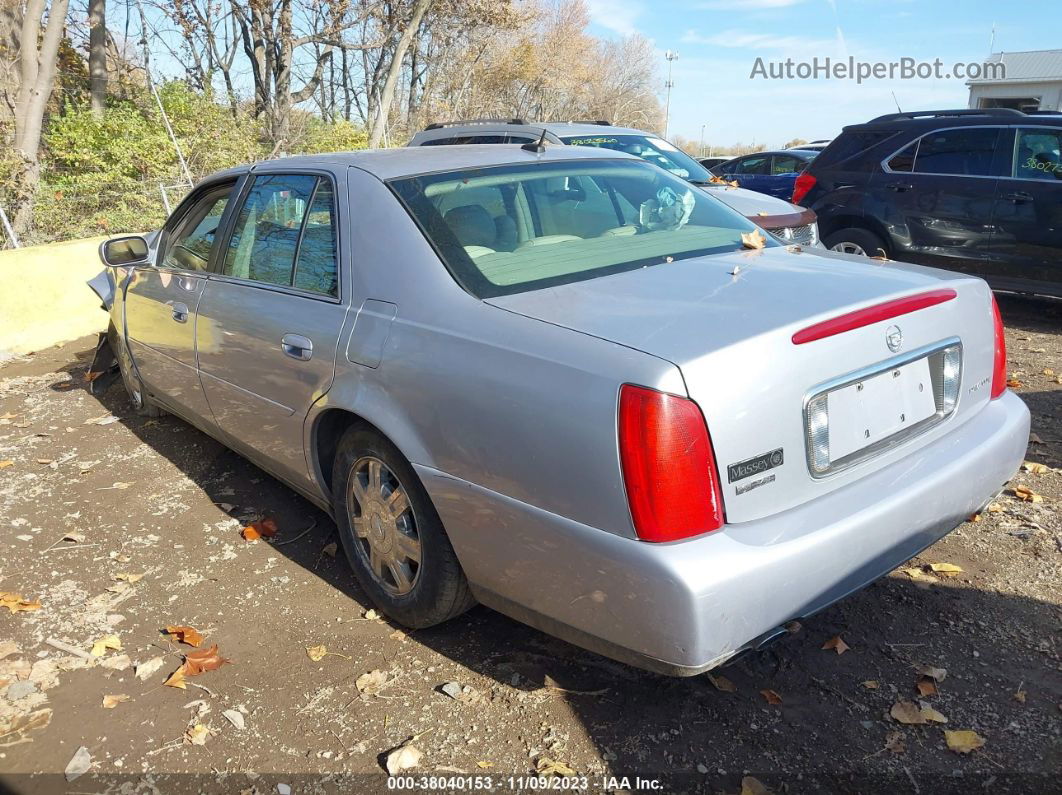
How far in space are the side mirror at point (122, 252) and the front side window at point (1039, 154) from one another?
6.78 meters

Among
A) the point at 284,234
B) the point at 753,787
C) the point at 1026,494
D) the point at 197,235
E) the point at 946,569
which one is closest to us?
the point at 753,787

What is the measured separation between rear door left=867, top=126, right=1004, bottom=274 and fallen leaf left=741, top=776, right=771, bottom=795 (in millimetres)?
6287

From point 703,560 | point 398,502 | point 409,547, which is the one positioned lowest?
point 409,547

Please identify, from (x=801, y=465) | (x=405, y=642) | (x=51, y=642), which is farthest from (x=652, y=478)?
(x=51, y=642)

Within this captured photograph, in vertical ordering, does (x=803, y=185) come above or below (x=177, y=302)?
above

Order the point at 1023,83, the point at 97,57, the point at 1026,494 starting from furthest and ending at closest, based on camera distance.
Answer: the point at 1023,83, the point at 97,57, the point at 1026,494

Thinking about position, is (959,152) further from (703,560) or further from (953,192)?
(703,560)

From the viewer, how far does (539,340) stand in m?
2.35

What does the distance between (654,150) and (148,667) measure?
23.4 ft

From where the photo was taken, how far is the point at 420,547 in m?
2.87

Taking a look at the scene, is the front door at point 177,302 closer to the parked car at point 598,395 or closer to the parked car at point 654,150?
the parked car at point 598,395

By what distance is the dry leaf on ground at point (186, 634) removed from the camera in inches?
126

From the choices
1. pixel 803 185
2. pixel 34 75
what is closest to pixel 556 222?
pixel 803 185

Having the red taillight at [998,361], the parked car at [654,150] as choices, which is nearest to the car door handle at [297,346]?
the red taillight at [998,361]
